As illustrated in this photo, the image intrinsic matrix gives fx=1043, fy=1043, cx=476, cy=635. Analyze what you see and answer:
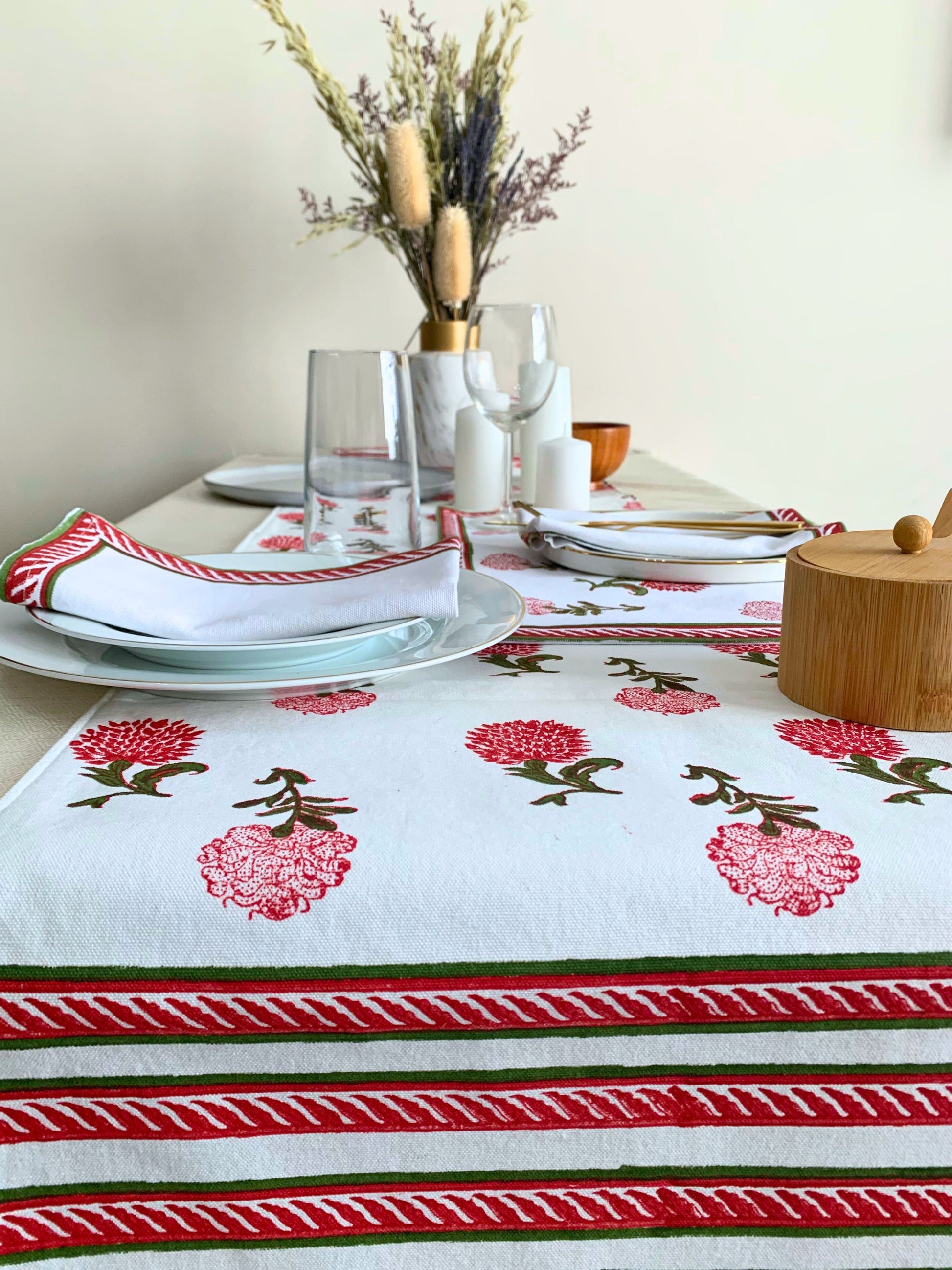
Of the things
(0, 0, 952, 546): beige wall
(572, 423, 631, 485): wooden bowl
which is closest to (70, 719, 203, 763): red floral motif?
(572, 423, 631, 485): wooden bowl

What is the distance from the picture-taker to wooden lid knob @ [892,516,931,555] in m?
0.52

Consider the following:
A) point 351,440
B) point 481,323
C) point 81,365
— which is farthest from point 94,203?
point 351,440

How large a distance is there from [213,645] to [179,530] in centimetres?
66

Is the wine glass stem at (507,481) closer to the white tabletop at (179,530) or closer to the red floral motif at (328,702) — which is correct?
the white tabletop at (179,530)

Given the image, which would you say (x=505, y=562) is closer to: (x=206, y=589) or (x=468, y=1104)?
(x=206, y=589)

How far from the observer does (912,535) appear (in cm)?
52

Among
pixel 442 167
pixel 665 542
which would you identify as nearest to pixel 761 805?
pixel 665 542

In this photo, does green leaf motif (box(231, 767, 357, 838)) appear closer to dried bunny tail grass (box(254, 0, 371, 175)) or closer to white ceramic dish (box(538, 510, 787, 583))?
white ceramic dish (box(538, 510, 787, 583))

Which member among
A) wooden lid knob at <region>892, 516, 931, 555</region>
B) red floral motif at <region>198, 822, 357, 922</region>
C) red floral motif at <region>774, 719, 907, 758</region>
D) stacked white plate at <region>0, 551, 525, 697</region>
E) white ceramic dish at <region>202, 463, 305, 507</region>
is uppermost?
wooden lid knob at <region>892, 516, 931, 555</region>

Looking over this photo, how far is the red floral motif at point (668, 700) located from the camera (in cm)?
55

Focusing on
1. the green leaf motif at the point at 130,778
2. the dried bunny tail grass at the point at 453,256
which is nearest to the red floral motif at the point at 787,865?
the green leaf motif at the point at 130,778

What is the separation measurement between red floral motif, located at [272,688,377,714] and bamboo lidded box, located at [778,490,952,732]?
228mm

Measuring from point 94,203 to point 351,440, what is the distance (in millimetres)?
1445

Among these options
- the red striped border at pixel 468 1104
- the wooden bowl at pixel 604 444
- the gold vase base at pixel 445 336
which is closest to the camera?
the red striped border at pixel 468 1104
